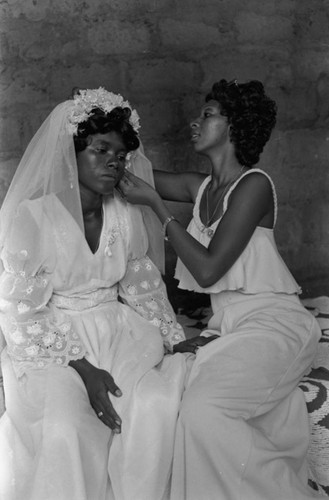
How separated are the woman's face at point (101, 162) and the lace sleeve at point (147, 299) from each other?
35 cm

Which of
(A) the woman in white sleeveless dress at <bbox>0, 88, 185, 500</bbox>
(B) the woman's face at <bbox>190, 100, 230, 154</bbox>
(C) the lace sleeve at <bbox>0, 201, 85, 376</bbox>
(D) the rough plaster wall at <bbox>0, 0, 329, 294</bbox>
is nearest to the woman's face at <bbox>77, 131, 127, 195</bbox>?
(A) the woman in white sleeveless dress at <bbox>0, 88, 185, 500</bbox>

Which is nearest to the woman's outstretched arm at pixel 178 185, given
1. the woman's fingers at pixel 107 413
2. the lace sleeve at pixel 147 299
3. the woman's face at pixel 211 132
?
the woman's face at pixel 211 132

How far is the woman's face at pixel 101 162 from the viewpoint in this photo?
2975 millimetres

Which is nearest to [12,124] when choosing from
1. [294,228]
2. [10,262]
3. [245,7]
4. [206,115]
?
[206,115]

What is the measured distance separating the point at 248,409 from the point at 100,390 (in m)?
0.51

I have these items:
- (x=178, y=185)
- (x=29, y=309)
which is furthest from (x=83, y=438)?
(x=178, y=185)

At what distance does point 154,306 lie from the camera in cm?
315

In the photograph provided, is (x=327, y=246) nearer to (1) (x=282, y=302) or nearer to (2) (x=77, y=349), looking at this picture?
(1) (x=282, y=302)

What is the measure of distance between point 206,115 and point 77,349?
115 cm

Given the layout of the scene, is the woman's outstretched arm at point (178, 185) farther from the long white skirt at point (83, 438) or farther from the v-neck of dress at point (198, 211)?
the long white skirt at point (83, 438)

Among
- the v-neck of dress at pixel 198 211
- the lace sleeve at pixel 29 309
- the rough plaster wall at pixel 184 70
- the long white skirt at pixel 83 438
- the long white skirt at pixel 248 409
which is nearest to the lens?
the long white skirt at pixel 83 438

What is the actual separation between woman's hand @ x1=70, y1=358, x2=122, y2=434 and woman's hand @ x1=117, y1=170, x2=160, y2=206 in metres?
0.66

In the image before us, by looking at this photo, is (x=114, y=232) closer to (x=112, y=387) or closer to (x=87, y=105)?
(x=87, y=105)

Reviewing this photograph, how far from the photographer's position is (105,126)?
2.97 m
